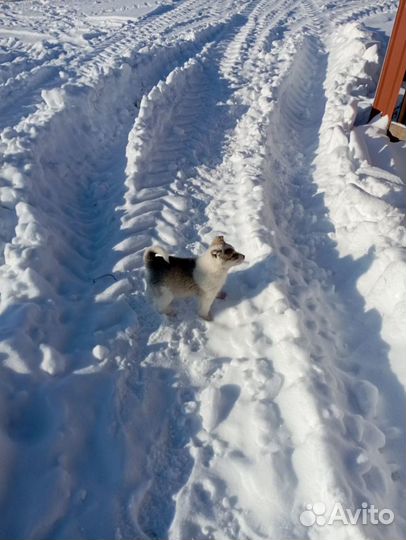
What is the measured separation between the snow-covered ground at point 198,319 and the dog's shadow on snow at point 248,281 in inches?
0.9

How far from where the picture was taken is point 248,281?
14.8 feet

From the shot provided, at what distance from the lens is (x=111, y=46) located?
10508 millimetres

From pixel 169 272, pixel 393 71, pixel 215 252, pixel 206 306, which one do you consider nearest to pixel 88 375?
pixel 169 272

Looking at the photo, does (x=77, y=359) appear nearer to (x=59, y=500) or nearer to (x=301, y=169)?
(x=59, y=500)

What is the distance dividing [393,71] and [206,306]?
6.15 m

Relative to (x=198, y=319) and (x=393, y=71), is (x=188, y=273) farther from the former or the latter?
(x=393, y=71)

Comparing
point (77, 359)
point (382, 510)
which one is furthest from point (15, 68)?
point (382, 510)

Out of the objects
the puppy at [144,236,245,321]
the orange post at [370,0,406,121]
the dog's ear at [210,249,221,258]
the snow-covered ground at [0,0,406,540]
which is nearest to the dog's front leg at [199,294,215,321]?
the puppy at [144,236,245,321]

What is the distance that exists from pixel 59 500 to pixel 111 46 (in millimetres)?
10619

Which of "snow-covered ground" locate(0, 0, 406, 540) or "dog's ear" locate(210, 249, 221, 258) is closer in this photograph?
"snow-covered ground" locate(0, 0, 406, 540)

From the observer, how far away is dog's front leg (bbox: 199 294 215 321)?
4.08 m

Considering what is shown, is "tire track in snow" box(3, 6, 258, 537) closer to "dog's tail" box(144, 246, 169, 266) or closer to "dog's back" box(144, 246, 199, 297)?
"dog's back" box(144, 246, 199, 297)

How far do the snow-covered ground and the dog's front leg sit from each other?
113mm

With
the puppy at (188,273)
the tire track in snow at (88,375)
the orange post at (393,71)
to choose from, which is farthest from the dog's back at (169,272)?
the orange post at (393,71)
